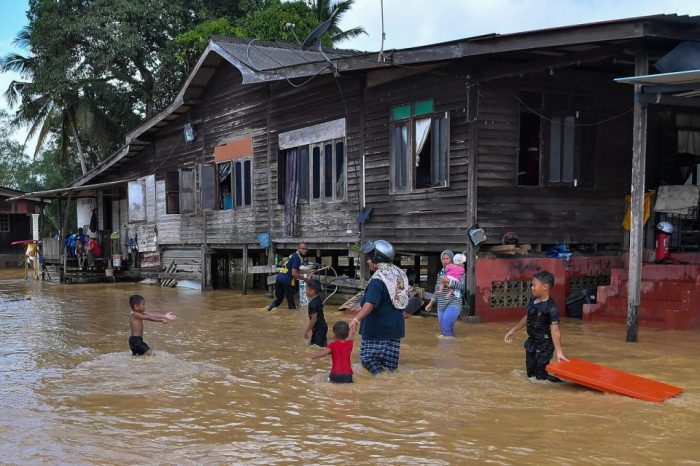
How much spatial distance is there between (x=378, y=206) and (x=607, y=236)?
458 centimetres

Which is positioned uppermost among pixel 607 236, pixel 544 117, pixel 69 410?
pixel 544 117

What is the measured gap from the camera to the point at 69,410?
6.04 m

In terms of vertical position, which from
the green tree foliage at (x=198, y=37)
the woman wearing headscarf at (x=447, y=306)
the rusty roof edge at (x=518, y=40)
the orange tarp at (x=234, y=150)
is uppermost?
the green tree foliage at (x=198, y=37)

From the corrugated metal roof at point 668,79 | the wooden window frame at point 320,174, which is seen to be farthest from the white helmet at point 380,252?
the wooden window frame at point 320,174

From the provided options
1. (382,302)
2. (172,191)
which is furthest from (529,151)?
(172,191)

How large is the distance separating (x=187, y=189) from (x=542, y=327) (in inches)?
617

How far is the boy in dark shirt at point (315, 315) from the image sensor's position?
28.6 feet

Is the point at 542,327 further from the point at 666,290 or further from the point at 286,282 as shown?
the point at 286,282

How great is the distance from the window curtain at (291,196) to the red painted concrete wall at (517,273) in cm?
589

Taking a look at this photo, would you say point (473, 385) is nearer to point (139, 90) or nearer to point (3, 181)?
point (139, 90)

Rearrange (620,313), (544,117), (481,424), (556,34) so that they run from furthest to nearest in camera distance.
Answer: (544,117) < (620,313) < (556,34) < (481,424)

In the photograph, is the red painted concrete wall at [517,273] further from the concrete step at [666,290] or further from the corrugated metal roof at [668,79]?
the corrugated metal roof at [668,79]

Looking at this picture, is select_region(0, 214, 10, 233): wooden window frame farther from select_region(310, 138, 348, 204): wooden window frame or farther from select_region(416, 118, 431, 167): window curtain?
select_region(416, 118, 431, 167): window curtain

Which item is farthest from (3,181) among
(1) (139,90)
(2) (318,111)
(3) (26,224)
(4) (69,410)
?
(4) (69,410)
